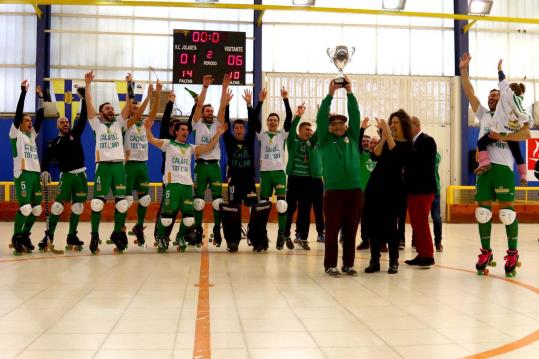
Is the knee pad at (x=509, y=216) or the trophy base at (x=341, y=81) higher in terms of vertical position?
the trophy base at (x=341, y=81)

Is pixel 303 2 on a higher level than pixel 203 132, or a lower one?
higher

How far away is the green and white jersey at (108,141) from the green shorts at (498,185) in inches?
184

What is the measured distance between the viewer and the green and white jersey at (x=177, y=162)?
7344 mm

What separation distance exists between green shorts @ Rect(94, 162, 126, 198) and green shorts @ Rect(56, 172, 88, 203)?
30 centimetres

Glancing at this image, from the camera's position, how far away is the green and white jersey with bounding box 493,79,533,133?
541 centimetres

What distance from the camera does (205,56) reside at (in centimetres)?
1355

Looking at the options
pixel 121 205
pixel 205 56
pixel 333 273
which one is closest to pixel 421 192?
pixel 333 273

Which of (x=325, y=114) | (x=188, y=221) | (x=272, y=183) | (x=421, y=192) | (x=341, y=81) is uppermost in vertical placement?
(x=341, y=81)

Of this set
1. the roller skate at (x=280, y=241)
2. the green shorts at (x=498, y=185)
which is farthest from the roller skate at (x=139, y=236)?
the green shorts at (x=498, y=185)

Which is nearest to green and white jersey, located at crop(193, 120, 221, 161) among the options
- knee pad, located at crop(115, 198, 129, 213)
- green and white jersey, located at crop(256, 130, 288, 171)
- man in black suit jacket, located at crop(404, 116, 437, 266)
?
green and white jersey, located at crop(256, 130, 288, 171)

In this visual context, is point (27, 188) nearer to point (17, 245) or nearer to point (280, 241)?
point (17, 245)

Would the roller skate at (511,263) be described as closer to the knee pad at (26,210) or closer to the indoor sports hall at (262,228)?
the indoor sports hall at (262,228)

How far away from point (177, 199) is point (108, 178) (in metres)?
0.99

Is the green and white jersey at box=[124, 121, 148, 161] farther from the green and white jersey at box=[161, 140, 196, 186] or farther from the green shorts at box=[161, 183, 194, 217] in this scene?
the green shorts at box=[161, 183, 194, 217]
